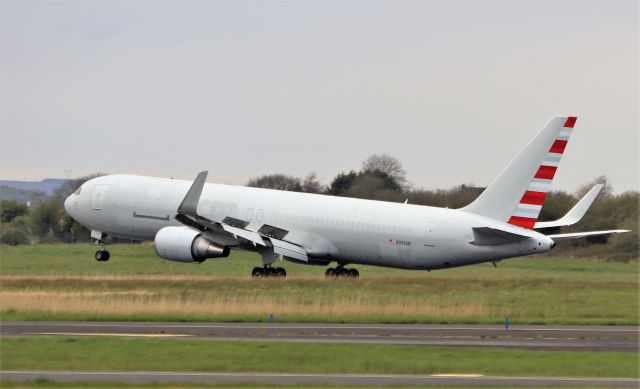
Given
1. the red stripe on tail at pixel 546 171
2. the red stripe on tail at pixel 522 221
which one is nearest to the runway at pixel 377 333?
the red stripe on tail at pixel 522 221

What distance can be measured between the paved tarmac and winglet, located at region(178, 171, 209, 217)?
85.1ft

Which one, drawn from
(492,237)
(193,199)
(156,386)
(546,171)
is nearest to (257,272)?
(193,199)

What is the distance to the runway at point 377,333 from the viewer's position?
28750mm

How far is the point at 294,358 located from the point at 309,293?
17.3 metres

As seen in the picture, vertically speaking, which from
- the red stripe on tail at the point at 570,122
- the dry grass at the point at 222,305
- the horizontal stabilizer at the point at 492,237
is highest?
the red stripe on tail at the point at 570,122

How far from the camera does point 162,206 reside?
54.7 metres

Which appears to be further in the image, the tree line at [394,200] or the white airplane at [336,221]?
the tree line at [394,200]

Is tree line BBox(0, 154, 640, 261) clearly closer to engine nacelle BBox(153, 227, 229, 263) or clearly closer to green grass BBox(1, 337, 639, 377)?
engine nacelle BBox(153, 227, 229, 263)

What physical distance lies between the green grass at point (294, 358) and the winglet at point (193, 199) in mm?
20948

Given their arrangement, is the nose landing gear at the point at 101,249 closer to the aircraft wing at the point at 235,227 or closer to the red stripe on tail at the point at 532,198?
the aircraft wing at the point at 235,227

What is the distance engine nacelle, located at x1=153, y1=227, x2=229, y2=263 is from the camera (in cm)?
5015

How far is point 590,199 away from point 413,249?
29.5 ft

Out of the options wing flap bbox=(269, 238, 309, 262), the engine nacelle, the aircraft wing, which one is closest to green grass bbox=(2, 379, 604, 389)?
the aircraft wing

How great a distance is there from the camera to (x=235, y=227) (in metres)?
52.8
